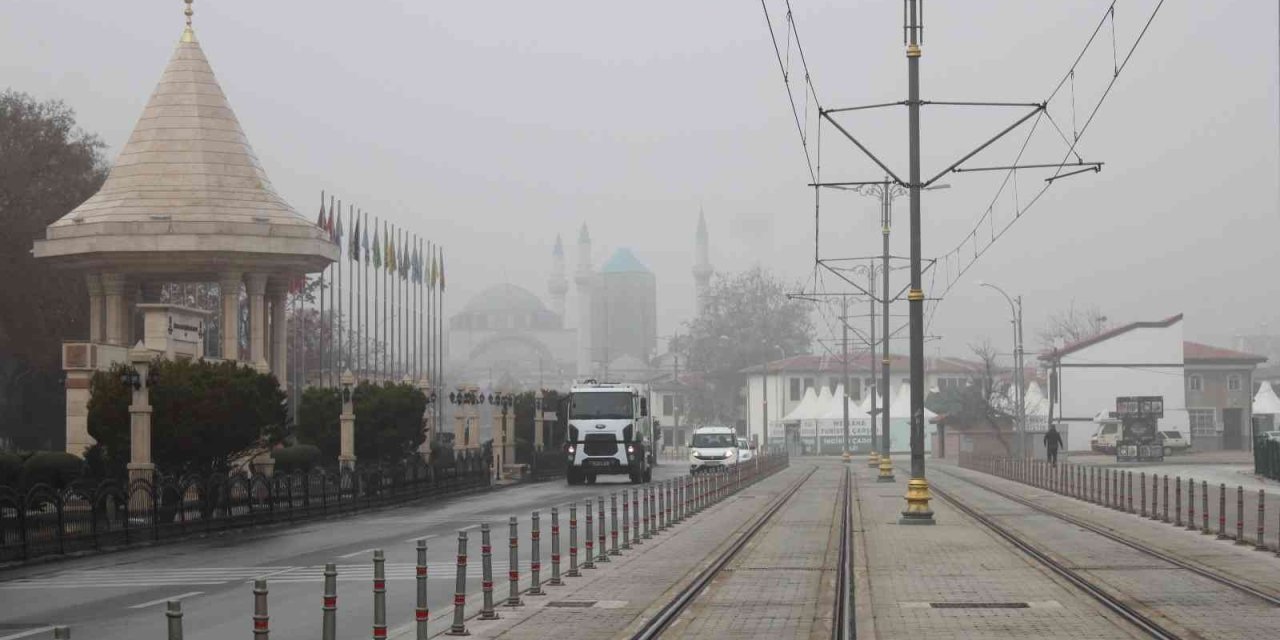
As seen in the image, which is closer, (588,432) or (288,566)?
(288,566)

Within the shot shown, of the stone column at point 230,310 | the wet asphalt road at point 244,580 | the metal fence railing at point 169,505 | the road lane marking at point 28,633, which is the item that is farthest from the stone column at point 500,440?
the road lane marking at point 28,633

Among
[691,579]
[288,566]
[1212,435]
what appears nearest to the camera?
[691,579]

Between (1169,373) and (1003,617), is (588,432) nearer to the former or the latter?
(1003,617)

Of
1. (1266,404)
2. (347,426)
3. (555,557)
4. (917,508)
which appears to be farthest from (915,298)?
(1266,404)

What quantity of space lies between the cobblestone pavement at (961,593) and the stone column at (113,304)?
1332 inches

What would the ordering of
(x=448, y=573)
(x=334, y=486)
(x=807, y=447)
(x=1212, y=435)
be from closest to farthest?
(x=448, y=573), (x=334, y=486), (x=1212, y=435), (x=807, y=447)

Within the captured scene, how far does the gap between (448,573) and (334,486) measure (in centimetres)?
1906

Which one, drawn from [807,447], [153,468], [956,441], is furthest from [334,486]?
[807,447]

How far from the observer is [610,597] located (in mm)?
18750

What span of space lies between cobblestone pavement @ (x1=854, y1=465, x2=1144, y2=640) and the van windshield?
43623mm

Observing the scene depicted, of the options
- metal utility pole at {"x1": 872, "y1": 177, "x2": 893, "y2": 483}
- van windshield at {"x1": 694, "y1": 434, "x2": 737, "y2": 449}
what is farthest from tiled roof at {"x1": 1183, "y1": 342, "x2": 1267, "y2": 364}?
metal utility pole at {"x1": 872, "y1": 177, "x2": 893, "y2": 483}

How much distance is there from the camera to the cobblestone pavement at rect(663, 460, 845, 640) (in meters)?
15.7

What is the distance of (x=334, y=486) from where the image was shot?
41.7 meters

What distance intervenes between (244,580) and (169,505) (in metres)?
10.9
